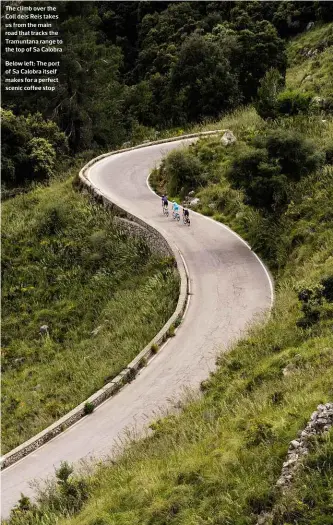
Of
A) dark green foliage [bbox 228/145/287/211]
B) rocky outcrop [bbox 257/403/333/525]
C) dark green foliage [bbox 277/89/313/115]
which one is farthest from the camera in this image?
dark green foliage [bbox 277/89/313/115]

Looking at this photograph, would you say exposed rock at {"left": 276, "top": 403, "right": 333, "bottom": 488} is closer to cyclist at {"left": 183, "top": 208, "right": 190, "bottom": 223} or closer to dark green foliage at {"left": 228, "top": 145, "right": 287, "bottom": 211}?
dark green foliage at {"left": 228, "top": 145, "right": 287, "bottom": 211}

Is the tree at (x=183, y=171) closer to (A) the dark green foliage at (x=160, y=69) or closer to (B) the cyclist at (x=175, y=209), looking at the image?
(B) the cyclist at (x=175, y=209)

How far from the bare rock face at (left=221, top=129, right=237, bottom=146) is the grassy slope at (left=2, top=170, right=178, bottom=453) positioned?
26.1ft

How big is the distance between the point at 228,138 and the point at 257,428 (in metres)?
26.2

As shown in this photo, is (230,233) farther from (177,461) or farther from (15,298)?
(177,461)

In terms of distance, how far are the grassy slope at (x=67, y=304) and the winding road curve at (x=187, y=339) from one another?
114 cm

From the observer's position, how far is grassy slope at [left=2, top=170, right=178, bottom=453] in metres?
19.1

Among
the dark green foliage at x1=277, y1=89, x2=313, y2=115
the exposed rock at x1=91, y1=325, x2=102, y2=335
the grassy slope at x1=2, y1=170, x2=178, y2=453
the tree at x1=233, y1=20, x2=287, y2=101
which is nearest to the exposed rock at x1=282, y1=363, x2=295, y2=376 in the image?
the grassy slope at x1=2, y1=170, x2=178, y2=453

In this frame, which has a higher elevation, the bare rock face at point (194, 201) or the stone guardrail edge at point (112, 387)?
the bare rock face at point (194, 201)

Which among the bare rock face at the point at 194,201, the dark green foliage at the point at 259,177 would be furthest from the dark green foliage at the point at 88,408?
the bare rock face at the point at 194,201

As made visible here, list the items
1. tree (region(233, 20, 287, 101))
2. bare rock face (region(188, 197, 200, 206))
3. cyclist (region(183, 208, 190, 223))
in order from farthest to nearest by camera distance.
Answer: tree (region(233, 20, 287, 101)), bare rock face (region(188, 197, 200, 206)), cyclist (region(183, 208, 190, 223))

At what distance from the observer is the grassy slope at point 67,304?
19078 millimetres

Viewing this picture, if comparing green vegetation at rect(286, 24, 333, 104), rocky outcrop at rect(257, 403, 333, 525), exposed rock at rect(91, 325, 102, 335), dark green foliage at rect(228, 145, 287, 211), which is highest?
green vegetation at rect(286, 24, 333, 104)

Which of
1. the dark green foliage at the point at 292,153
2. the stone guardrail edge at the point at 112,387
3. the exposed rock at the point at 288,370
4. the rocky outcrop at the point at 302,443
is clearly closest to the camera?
the rocky outcrop at the point at 302,443
